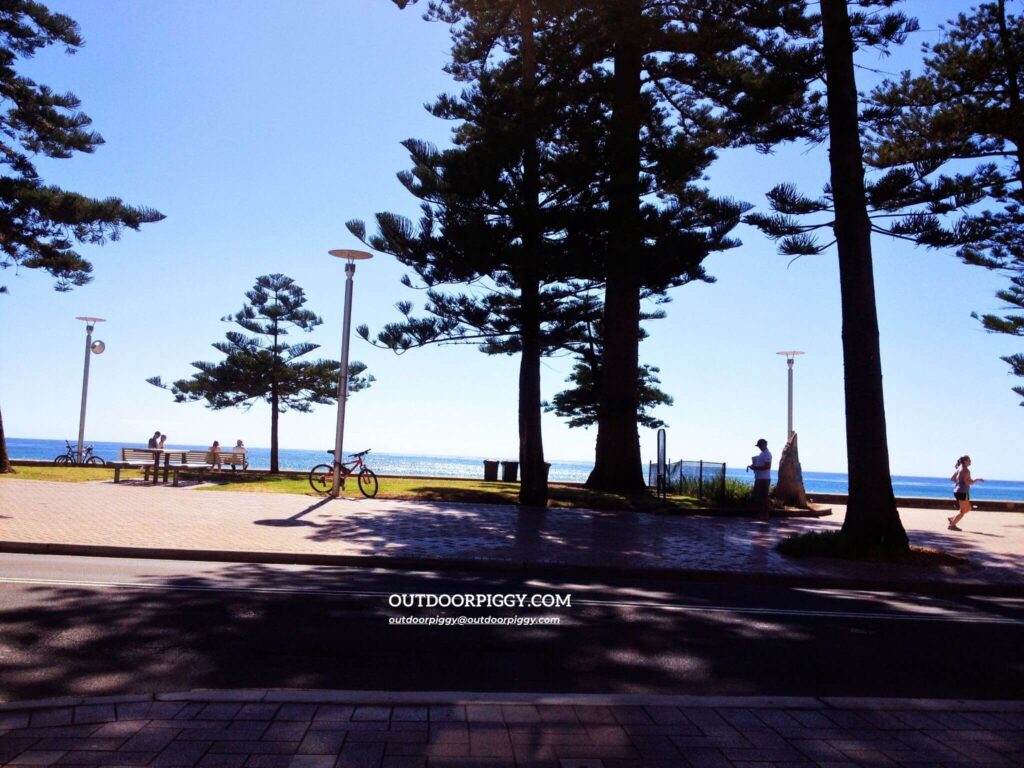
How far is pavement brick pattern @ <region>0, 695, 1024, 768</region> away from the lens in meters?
3.58

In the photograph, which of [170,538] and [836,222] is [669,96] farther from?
[170,538]

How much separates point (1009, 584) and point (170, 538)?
9.82 metres

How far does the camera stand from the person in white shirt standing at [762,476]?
16.5 m

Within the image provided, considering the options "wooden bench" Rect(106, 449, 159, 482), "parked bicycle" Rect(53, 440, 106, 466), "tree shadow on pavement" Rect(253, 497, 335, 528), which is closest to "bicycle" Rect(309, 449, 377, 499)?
"tree shadow on pavement" Rect(253, 497, 335, 528)

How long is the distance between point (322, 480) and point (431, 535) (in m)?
7.24

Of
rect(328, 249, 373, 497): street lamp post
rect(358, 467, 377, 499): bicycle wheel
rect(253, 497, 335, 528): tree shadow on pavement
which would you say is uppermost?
rect(328, 249, 373, 497): street lamp post

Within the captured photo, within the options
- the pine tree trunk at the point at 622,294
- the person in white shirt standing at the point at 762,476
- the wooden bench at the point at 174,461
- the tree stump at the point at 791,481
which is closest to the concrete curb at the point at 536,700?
the person in white shirt standing at the point at 762,476

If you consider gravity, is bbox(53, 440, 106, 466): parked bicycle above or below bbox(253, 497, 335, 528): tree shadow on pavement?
above

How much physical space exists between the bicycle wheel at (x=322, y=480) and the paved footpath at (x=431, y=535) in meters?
1.06

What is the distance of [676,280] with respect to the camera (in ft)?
68.9

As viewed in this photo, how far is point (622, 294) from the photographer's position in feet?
72.9

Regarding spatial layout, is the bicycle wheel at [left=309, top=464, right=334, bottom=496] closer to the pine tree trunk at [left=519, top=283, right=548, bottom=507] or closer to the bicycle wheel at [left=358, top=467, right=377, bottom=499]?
the bicycle wheel at [left=358, top=467, right=377, bottom=499]

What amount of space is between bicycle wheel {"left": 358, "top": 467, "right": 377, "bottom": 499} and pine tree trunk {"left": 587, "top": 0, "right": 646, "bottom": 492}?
6214 mm

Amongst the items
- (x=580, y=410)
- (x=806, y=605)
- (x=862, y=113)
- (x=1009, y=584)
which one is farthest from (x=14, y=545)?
(x=580, y=410)
